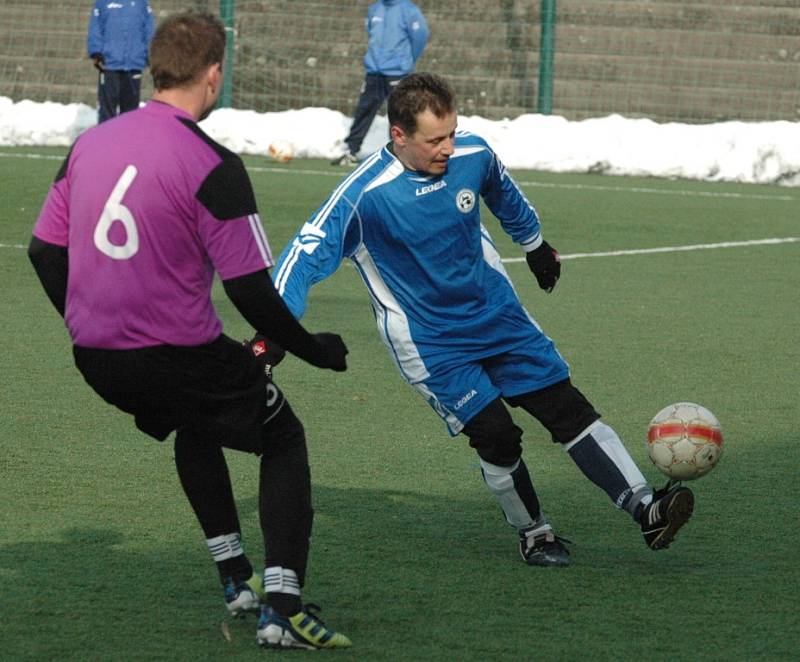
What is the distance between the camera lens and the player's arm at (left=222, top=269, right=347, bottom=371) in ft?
13.3

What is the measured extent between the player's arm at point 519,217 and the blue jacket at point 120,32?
1412 centimetres

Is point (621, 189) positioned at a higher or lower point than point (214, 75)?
lower

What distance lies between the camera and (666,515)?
16.5 feet

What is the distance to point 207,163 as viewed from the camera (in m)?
4.02

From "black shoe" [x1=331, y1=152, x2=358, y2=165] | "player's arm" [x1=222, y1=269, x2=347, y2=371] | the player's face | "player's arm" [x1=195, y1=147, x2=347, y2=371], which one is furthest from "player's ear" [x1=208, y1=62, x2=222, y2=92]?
"black shoe" [x1=331, y1=152, x2=358, y2=165]

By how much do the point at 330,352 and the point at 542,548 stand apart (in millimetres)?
1398

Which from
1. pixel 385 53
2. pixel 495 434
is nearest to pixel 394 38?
pixel 385 53

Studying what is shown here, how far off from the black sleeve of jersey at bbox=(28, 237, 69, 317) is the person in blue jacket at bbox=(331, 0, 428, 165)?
15204mm

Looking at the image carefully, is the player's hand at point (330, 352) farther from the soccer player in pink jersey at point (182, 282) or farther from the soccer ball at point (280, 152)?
the soccer ball at point (280, 152)

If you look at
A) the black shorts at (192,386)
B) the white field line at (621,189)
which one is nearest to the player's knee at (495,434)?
the black shorts at (192,386)

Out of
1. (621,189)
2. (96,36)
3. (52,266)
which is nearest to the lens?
(52,266)

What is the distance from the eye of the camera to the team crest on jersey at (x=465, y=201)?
17.5 ft

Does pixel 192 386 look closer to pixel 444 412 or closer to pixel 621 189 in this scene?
pixel 444 412

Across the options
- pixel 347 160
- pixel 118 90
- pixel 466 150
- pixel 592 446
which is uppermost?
pixel 466 150
